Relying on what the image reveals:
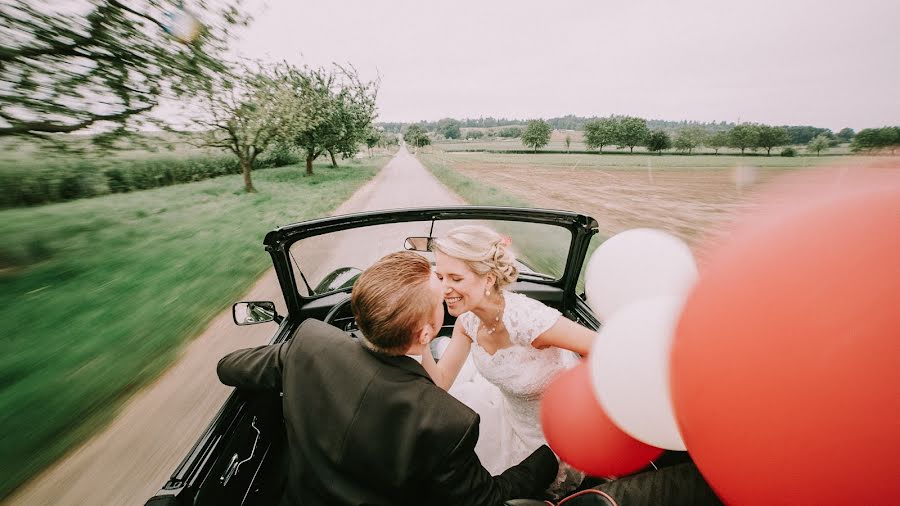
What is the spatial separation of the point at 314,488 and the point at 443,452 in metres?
0.51

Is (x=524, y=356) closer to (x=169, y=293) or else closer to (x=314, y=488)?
(x=314, y=488)

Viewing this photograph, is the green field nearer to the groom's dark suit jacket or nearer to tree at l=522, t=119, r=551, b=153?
tree at l=522, t=119, r=551, b=153

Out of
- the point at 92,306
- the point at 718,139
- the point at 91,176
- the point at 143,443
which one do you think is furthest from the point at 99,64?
the point at 718,139

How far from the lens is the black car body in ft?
4.28

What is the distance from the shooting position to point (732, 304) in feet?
2.52

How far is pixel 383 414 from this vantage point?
110 cm

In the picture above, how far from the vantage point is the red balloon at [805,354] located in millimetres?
607

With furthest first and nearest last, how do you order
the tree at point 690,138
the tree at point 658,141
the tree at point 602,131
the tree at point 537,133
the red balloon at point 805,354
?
the tree at point 537,133 < the tree at point 658,141 < the tree at point 602,131 < the tree at point 690,138 < the red balloon at point 805,354

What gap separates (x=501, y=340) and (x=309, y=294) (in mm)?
1459

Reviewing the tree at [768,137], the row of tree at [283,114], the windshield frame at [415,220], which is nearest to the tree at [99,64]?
the row of tree at [283,114]

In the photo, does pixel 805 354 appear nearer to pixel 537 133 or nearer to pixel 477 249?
pixel 477 249

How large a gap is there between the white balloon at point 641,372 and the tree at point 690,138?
50.9 metres

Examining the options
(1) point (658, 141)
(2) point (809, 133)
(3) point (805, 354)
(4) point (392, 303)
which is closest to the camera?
(3) point (805, 354)

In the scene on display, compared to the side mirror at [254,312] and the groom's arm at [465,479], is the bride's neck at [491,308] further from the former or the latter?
the side mirror at [254,312]
